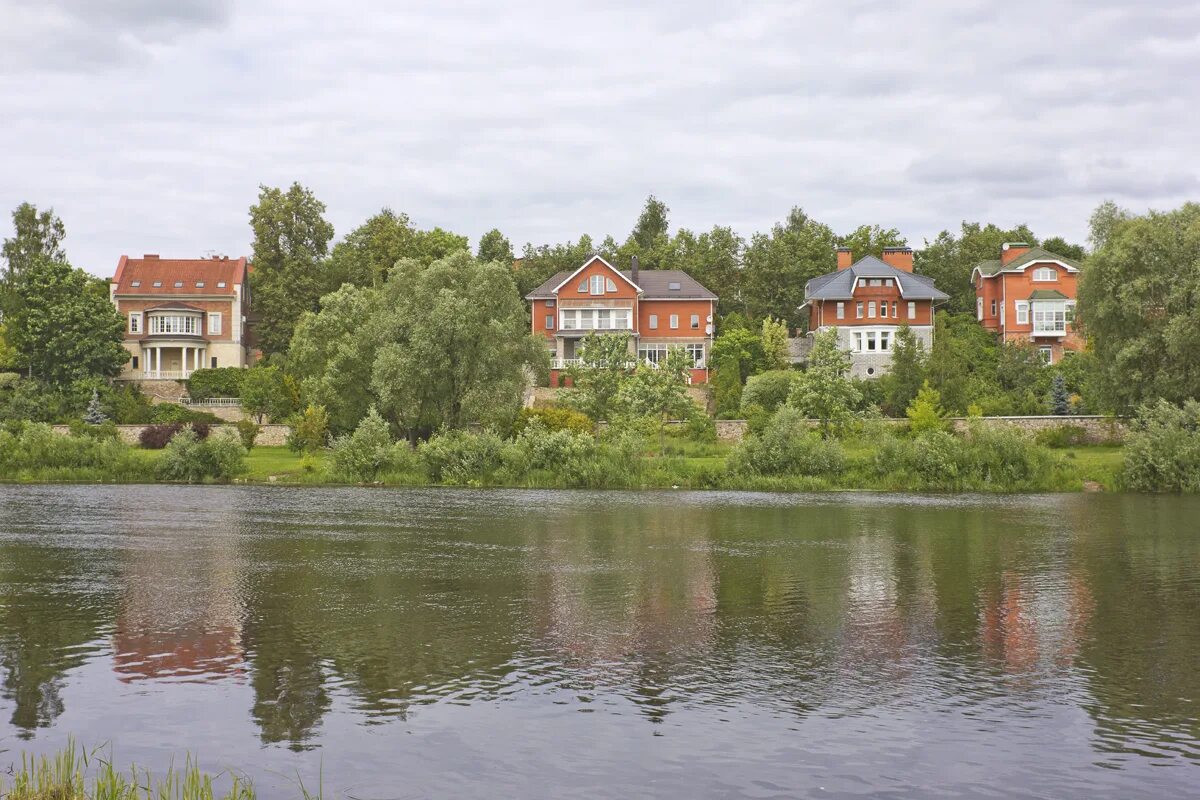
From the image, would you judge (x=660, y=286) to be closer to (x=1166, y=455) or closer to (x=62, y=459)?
(x=1166, y=455)

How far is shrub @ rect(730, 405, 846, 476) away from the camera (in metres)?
56.8

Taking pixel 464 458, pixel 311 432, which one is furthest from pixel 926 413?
pixel 311 432

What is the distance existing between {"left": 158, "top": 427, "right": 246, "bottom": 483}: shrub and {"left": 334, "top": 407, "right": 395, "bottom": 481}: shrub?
17.3 feet

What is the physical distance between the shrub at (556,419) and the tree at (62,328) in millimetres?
32912

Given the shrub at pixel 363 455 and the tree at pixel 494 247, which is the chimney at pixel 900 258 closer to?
the tree at pixel 494 247

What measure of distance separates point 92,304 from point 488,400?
36.1 metres

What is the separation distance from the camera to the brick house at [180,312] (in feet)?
306

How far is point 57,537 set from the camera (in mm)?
34562

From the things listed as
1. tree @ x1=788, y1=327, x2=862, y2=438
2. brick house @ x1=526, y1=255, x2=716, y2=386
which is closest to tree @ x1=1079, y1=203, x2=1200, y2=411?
tree @ x1=788, y1=327, x2=862, y2=438

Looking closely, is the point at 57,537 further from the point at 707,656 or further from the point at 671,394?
the point at 671,394

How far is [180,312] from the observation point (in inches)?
3671

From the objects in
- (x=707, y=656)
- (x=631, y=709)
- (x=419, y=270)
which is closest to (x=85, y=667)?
(x=631, y=709)

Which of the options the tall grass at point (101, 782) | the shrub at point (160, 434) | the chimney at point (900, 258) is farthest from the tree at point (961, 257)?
the tall grass at point (101, 782)

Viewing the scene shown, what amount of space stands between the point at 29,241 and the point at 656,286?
167 ft
